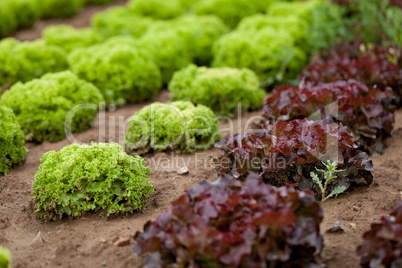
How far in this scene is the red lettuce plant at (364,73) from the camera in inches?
239

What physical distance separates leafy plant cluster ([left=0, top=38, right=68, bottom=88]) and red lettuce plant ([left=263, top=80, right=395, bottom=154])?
408 centimetres

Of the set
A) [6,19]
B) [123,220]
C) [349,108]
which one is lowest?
[123,220]

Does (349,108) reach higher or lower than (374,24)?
lower

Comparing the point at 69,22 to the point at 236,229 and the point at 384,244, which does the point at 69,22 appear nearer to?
the point at 236,229

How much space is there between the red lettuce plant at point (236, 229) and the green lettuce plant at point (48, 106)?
128 inches

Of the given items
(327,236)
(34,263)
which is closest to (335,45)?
(327,236)

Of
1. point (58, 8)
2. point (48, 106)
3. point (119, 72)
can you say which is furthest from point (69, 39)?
point (58, 8)

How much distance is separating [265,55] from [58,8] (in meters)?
9.76

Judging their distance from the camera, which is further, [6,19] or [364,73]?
[6,19]

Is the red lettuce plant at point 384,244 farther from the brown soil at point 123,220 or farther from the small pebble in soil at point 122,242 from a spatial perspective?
the small pebble in soil at point 122,242

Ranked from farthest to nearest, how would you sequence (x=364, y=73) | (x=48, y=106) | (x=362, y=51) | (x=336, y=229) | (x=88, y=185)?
(x=362, y=51) < (x=364, y=73) < (x=48, y=106) < (x=88, y=185) < (x=336, y=229)

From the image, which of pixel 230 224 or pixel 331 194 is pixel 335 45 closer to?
pixel 331 194

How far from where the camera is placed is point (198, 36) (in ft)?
29.3

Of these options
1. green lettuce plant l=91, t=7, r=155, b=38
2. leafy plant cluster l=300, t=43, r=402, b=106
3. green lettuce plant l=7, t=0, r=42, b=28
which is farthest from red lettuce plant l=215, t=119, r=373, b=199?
green lettuce plant l=7, t=0, r=42, b=28
